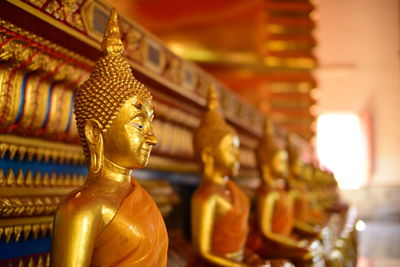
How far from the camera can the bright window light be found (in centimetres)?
1118

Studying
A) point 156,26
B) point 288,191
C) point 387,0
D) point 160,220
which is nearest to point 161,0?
point 156,26

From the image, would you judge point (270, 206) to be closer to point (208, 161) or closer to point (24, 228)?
point (208, 161)

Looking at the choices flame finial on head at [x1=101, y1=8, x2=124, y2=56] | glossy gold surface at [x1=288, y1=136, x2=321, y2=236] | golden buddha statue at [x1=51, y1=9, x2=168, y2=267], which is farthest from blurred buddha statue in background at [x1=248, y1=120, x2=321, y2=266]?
flame finial on head at [x1=101, y1=8, x2=124, y2=56]

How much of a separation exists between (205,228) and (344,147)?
33.6 ft

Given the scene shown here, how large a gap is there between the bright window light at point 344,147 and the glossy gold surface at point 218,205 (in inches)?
380

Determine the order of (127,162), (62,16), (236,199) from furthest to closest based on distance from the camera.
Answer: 1. (236,199)
2. (62,16)
3. (127,162)

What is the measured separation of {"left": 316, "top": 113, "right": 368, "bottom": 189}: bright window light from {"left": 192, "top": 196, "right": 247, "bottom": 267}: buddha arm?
9.76 meters

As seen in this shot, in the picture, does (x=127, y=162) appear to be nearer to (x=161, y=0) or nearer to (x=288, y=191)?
(x=288, y=191)

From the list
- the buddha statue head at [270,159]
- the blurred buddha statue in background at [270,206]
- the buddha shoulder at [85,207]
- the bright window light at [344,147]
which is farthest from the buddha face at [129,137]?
the bright window light at [344,147]

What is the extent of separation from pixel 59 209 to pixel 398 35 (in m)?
11.5

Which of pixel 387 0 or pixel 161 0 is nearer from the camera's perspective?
pixel 161 0

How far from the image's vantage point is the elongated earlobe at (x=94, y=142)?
113 cm

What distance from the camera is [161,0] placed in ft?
31.4

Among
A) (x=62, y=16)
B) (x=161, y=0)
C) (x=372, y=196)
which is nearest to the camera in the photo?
(x=62, y=16)
